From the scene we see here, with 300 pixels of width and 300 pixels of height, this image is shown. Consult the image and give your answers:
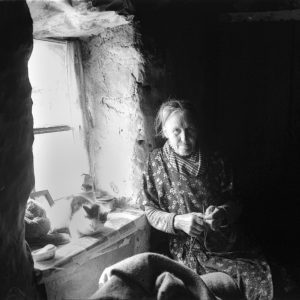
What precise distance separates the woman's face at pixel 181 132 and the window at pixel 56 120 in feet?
2.18

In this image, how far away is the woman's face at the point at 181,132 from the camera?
6.18 feet

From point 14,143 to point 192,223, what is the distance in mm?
1079

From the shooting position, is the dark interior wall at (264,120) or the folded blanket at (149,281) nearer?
the folded blanket at (149,281)

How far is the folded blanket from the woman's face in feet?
2.36

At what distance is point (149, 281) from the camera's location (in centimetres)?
135

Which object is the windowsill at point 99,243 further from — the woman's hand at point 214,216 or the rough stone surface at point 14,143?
the woman's hand at point 214,216

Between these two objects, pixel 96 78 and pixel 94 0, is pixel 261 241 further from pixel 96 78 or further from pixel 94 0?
pixel 94 0

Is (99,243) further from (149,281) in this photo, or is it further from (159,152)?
(159,152)

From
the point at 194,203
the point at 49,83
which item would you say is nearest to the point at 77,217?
the point at 194,203

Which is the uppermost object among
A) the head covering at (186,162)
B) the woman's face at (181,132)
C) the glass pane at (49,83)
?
the glass pane at (49,83)

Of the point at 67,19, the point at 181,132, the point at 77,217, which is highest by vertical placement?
the point at 67,19

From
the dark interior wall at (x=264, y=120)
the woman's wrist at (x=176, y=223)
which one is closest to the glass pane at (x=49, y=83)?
the woman's wrist at (x=176, y=223)

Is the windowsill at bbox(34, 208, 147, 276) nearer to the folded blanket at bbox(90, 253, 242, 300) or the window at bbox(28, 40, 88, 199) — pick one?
the folded blanket at bbox(90, 253, 242, 300)

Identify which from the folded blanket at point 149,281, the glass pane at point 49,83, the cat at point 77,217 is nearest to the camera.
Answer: the folded blanket at point 149,281
